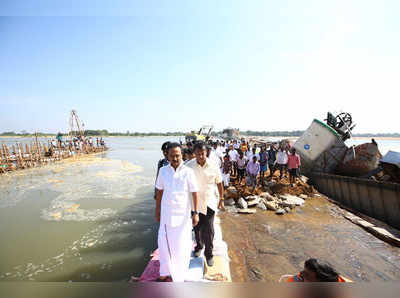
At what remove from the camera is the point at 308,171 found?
10.9 meters

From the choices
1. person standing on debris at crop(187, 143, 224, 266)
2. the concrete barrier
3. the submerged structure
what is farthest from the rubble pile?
the submerged structure

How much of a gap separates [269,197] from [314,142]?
5.40 metres

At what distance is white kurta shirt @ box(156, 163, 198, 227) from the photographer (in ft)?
8.70

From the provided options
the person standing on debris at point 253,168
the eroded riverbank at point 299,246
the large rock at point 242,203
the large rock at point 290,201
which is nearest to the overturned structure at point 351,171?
the eroded riverbank at point 299,246

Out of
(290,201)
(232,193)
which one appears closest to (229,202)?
(232,193)

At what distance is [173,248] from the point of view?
2.71 metres

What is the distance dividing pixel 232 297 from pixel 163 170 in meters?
2.40

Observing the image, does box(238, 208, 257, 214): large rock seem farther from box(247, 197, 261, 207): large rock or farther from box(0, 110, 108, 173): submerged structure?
box(0, 110, 108, 173): submerged structure

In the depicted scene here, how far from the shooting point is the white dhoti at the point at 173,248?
8.84ft

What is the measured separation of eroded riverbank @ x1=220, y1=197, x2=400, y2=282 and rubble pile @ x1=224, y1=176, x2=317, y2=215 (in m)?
0.30

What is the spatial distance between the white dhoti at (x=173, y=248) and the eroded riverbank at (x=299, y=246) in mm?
1489

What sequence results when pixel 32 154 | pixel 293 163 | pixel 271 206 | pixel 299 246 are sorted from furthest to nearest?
pixel 32 154, pixel 293 163, pixel 271 206, pixel 299 246

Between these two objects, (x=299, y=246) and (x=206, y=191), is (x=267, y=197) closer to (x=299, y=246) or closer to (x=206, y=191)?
(x=299, y=246)

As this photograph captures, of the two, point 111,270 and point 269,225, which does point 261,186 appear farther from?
point 111,270
